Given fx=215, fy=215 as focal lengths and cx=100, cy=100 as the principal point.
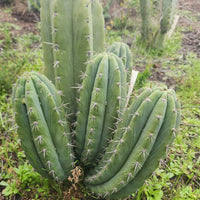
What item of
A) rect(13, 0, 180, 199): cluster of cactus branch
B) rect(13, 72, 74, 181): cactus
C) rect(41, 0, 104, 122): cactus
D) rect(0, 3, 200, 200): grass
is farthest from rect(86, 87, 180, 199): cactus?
rect(41, 0, 104, 122): cactus

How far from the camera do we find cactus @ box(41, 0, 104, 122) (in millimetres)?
1624

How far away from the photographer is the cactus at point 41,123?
4.66 ft

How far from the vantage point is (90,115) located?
5.34 feet

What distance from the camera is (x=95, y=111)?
63.0 inches

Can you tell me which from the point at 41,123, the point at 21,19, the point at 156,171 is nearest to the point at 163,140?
the point at 41,123

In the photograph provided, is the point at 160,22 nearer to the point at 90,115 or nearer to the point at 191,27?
the point at 191,27

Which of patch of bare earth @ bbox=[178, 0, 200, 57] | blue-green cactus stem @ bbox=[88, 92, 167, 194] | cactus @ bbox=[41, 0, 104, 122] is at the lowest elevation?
patch of bare earth @ bbox=[178, 0, 200, 57]

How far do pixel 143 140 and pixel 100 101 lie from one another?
16.9 inches

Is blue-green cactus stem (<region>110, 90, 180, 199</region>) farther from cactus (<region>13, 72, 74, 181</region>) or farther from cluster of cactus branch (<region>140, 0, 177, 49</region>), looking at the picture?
cluster of cactus branch (<region>140, 0, 177, 49</region>)

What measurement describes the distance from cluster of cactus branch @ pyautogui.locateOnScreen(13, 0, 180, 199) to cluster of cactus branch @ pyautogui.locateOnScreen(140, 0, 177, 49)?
305 cm

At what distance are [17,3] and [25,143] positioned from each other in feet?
20.2

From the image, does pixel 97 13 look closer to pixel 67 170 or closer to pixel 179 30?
pixel 67 170

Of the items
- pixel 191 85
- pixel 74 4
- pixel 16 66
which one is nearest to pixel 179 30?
pixel 191 85

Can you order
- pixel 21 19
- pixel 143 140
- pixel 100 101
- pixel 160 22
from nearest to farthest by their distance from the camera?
pixel 143 140 → pixel 100 101 → pixel 160 22 → pixel 21 19
